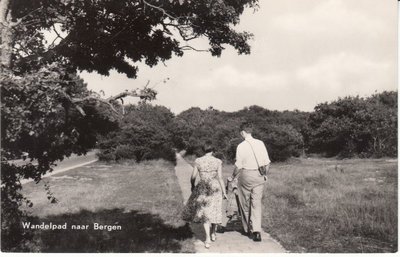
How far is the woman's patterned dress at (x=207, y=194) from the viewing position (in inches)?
283

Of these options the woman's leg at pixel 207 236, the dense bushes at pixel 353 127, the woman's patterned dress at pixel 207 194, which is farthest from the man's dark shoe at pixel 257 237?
the dense bushes at pixel 353 127

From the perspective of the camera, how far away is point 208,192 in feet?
24.0

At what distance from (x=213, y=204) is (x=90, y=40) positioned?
3306mm

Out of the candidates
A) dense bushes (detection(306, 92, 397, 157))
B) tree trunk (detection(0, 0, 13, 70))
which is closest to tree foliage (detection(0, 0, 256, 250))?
tree trunk (detection(0, 0, 13, 70))

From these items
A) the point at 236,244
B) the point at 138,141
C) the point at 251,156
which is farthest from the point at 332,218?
the point at 138,141

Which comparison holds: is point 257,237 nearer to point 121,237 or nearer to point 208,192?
point 208,192

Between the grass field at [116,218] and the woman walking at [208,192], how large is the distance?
474 millimetres

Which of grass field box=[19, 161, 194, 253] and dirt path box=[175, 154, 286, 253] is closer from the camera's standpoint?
dirt path box=[175, 154, 286, 253]

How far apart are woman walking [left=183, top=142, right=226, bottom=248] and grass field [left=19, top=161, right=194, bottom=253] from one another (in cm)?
47

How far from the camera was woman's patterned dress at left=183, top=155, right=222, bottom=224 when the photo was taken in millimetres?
7184

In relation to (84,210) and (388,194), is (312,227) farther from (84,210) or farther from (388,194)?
(84,210)

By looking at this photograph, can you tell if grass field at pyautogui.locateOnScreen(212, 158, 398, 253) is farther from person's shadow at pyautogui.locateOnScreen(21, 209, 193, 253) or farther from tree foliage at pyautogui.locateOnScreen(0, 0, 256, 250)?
tree foliage at pyautogui.locateOnScreen(0, 0, 256, 250)

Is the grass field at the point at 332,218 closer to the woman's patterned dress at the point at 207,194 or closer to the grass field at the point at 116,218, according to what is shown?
the woman's patterned dress at the point at 207,194

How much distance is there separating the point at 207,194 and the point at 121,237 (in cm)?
175
